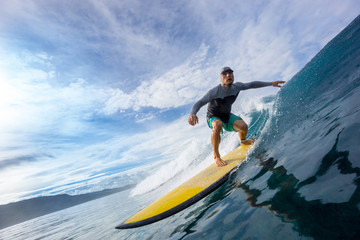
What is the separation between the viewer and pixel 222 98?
5102 millimetres

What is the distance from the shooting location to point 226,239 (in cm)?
190

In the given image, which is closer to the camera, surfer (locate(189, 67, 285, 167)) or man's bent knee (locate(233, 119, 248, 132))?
surfer (locate(189, 67, 285, 167))

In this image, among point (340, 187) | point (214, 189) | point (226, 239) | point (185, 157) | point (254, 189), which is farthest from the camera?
point (185, 157)

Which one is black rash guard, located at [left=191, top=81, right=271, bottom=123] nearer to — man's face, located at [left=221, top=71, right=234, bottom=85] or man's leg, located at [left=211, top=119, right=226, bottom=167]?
man's face, located at [left=221, top=71, right=234, bottom=85]

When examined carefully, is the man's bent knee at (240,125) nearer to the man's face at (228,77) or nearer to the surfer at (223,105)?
the surfer at (223,105)

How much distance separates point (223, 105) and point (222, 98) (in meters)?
0.25

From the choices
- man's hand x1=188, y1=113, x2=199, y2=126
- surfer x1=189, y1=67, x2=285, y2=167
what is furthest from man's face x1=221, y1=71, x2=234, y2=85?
man's hand x1=188, y1=113, x2=199, y2=126

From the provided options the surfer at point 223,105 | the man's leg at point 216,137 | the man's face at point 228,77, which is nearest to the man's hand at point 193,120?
the surfer at point 223,105

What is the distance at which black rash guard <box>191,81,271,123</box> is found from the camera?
490 cm

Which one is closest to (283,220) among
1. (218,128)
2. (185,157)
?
(218,128)

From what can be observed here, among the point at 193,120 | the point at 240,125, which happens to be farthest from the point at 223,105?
the point at 193,120

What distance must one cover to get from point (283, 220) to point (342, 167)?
3.04 ft

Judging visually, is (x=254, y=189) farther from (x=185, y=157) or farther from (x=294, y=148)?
(x=185, y=157)

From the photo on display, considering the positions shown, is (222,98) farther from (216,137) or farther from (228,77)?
(216,137)
